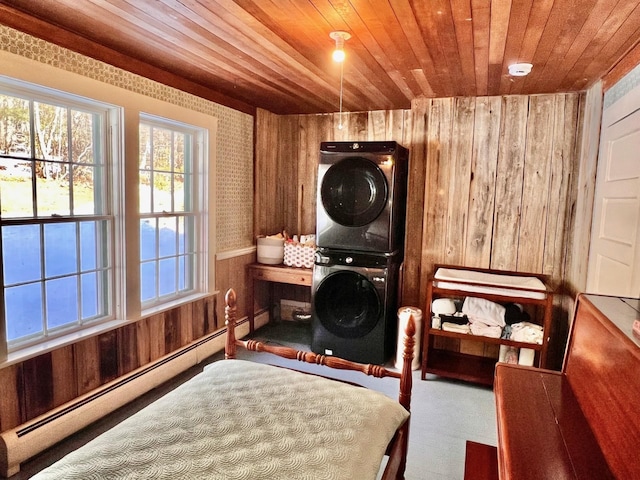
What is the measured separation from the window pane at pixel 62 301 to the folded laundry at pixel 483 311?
278cm

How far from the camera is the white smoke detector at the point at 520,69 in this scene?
2629 mm

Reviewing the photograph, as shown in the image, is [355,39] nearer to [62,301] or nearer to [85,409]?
[62,301]

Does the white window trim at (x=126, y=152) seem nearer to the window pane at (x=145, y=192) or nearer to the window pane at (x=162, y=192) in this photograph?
the window pane at (x=145, y=192)

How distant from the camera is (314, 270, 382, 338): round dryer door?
11.6 ft

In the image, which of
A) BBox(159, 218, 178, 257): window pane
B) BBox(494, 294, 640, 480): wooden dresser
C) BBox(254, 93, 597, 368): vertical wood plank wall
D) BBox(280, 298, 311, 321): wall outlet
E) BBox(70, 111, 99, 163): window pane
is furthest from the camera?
BBox(280, 298, 311, 321): wall outlet

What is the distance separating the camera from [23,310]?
7.67 ft

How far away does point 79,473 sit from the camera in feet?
4.15

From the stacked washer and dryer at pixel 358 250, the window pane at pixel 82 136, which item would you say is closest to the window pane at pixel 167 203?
the window pane at pixel 82 136

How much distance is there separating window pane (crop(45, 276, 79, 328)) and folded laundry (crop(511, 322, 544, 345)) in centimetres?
307

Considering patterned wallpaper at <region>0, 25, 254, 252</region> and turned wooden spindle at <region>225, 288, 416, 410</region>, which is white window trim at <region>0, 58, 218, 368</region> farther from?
turned wooden spindle at <region>225, 288, 416, 410</region>

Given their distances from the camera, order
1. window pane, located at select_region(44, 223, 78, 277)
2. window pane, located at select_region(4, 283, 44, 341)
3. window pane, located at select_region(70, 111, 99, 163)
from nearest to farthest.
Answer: window pane, located at select_region(4, 283, 44, 341) < window pane, located at select_region(44, 223, 78, 277) < window pane, located at select_region(70, 111, 99, 163)

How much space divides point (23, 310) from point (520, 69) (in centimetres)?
332

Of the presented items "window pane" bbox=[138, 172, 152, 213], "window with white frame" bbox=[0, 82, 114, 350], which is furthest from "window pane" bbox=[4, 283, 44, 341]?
"window pane" bbox=[138, 172, 152, 213]

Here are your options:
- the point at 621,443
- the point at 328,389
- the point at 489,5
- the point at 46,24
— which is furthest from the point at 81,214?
the point at 621,443
